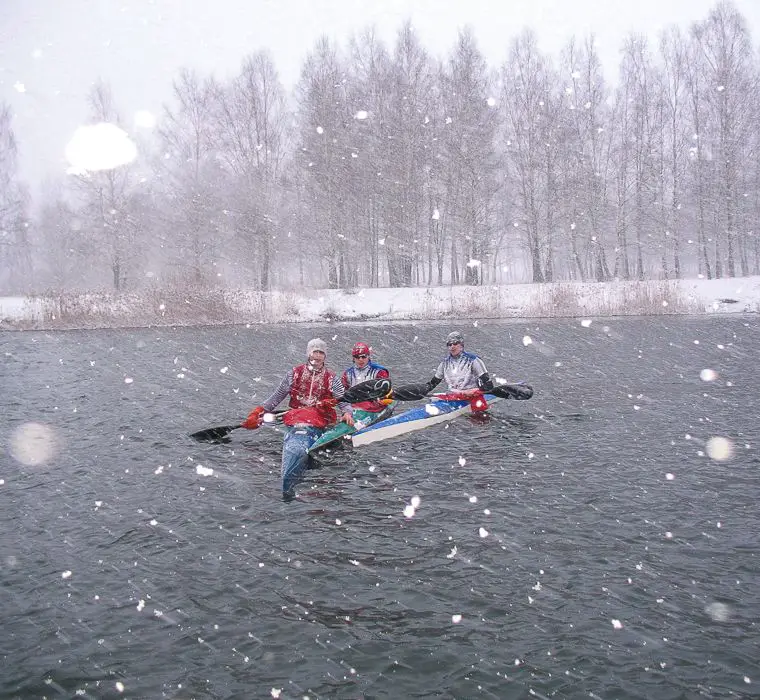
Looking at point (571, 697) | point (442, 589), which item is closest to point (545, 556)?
point (442, 589)

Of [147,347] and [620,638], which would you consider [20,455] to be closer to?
[620,638]

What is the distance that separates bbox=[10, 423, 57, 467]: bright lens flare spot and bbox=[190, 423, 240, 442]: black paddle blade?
212 cm

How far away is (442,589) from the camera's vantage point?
200 inches

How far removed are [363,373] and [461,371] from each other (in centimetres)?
223

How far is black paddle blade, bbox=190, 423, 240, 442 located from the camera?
9.76 meters

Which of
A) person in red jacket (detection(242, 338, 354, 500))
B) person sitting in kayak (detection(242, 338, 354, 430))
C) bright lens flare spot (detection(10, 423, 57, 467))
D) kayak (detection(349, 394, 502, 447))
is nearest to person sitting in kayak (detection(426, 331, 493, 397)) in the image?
kayak (detection(349, 394, 502, 447))

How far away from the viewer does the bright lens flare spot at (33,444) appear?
9.15 m

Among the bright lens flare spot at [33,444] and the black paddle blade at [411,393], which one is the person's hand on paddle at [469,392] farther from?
the bright lens flare spot at [33,444]

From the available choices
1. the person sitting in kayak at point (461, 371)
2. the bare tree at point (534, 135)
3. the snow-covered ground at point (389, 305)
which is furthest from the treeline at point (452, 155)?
the person sitting in kayak at point (461, 371)

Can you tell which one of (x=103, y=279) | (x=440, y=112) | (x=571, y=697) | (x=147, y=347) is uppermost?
(x=440, y=112)

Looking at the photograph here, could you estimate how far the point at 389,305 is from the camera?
30594 millimetres

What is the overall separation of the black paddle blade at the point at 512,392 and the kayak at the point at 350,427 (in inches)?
88.0

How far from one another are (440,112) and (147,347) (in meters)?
22.8

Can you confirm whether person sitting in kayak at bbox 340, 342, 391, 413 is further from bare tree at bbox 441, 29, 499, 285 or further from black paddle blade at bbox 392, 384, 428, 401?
bare tree at bbox 441, 29, 499, 285
